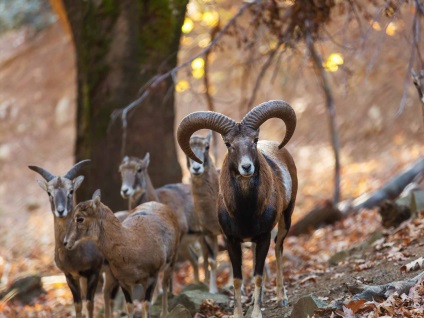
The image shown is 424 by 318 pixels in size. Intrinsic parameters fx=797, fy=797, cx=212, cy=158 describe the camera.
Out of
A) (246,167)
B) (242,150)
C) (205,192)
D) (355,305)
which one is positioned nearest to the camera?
(355,305)

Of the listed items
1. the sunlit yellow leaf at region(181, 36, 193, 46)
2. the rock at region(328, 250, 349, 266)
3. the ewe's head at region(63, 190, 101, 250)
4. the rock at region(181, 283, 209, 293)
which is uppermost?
the sunlit yellow leaf at region(181, 36, 193, 46)

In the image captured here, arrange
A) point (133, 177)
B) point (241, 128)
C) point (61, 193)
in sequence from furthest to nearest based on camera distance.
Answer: point (133, 177)
point (61, 193)
point (241, 128)

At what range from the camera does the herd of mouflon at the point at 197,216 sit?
940 cm

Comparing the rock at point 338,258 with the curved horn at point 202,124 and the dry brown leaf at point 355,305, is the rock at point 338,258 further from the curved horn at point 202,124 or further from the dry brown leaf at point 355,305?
the dry brown leaf at point 355,305

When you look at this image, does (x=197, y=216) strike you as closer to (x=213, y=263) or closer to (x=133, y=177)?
(x=213, y=263)

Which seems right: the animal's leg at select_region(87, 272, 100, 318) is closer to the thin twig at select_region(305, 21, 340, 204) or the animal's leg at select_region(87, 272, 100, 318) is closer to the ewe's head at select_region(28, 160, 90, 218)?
the ewe's head at select_region(28, 160, 90, 218)

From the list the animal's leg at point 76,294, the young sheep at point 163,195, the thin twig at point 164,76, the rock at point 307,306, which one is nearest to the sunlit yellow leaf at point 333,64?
the thin twig at point 164,76

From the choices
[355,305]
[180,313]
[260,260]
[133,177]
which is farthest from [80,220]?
[355,305]

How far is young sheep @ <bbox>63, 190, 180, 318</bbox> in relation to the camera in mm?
10227

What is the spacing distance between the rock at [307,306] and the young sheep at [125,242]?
2497 mm

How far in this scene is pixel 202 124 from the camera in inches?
384

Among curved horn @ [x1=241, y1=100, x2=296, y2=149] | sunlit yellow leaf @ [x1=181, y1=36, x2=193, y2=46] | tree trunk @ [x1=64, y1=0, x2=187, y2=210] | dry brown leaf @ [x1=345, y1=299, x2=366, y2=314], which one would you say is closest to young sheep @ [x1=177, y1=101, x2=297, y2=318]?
curved horn @ [x1=241, y1=100, x2=296, y2=149]

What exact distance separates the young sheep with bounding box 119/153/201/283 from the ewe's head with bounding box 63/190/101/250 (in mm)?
2534

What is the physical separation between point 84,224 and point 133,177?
9.44 feet
